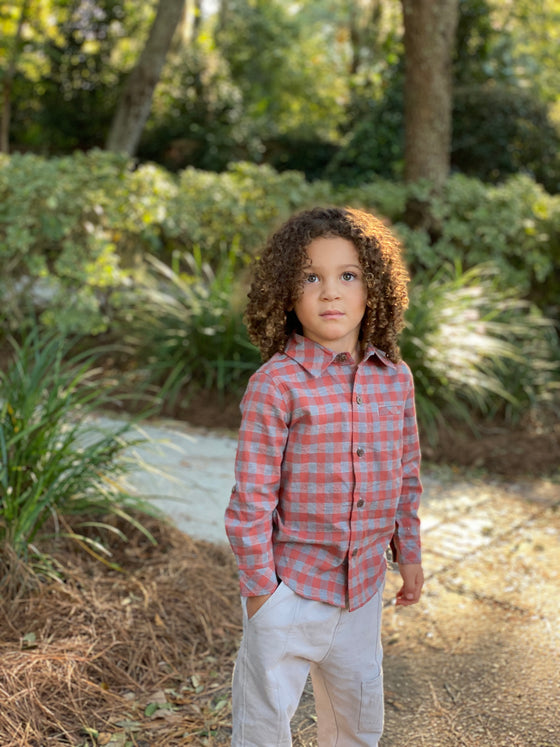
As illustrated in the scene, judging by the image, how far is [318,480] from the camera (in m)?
1.68

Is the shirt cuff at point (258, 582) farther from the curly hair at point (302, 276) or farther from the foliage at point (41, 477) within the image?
the foliage at point (41, 477)

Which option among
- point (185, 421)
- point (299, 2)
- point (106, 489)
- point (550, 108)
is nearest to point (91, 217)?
point (185, 421)

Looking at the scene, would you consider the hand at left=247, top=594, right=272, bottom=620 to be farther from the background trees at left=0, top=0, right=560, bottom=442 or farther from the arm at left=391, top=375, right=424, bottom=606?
the background trees at left=0, top=0, right=560, bottom=442

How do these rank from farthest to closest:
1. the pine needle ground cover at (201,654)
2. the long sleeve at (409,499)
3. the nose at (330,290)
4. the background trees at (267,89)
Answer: the background trees at (267,89), the pine needle ground cover at (201,654), the long sleeve at (409,499), the nose at (330,290)

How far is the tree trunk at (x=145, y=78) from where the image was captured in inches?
354

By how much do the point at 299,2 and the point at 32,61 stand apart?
12382 millimetres

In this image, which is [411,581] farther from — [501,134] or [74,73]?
[74,73]

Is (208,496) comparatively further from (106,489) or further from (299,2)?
(299,2)

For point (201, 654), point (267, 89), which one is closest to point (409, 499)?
point (201, 654)

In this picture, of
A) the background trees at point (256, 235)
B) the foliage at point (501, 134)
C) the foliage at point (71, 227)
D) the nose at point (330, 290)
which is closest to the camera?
the nose at point (330, 290)

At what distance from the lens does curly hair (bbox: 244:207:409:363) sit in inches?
68.6

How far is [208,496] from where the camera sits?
3.72 m

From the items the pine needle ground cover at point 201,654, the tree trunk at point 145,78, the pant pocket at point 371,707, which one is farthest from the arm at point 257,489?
the tree trunk at point 145,78

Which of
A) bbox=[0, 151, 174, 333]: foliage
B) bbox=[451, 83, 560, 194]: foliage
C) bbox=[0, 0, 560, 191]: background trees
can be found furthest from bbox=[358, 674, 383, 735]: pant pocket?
bbox=[451, 83, 560, 194]: foliage
